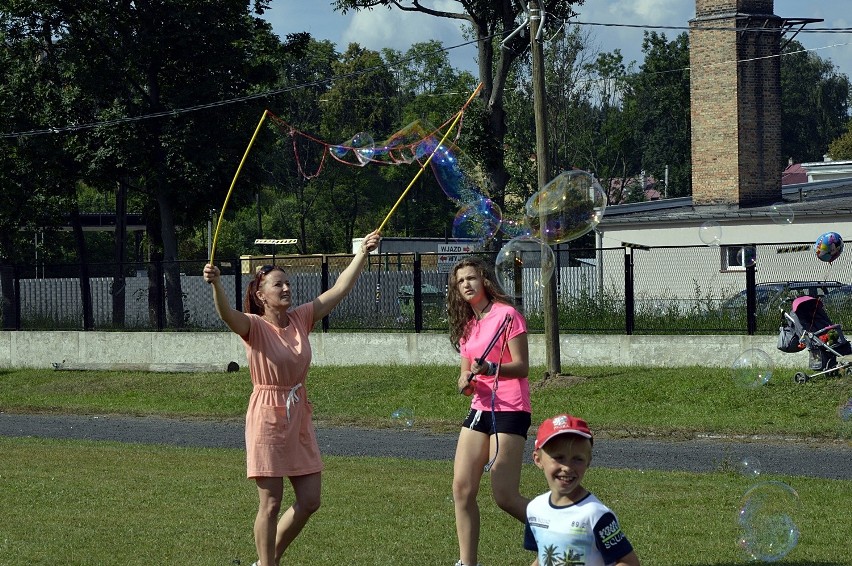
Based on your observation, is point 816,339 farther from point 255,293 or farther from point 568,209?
point 255,293

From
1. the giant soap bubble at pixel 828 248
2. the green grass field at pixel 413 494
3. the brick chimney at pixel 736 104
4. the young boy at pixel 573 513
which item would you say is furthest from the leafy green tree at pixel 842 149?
the young boy at pixel 573 513

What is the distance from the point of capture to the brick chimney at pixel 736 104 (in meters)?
35.2

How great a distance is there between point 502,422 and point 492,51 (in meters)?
21.5

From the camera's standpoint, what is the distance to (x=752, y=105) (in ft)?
117

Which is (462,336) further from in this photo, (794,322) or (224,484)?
(794,322)

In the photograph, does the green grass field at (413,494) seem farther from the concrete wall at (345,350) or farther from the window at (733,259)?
the window at (733,259)

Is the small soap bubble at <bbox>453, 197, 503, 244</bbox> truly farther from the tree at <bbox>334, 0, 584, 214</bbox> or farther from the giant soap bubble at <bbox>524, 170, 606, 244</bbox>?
the tree at <bbox>334, 0, 584, 214</bbox>

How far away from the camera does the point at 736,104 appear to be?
35.4 metres

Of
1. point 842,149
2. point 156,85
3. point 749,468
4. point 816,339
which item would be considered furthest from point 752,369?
point 842,149

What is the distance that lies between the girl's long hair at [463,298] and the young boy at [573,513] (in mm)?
2426

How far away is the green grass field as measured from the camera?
7.54 meters

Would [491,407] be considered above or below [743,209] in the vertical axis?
below

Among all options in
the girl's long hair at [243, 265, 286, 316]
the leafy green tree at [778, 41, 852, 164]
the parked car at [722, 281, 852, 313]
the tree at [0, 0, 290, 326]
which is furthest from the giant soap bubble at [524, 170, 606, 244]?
the leafy green tree at [778, 41, 852, 164]

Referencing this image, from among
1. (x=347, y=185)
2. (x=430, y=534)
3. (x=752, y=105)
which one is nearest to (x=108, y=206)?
(x=347, y=185)
